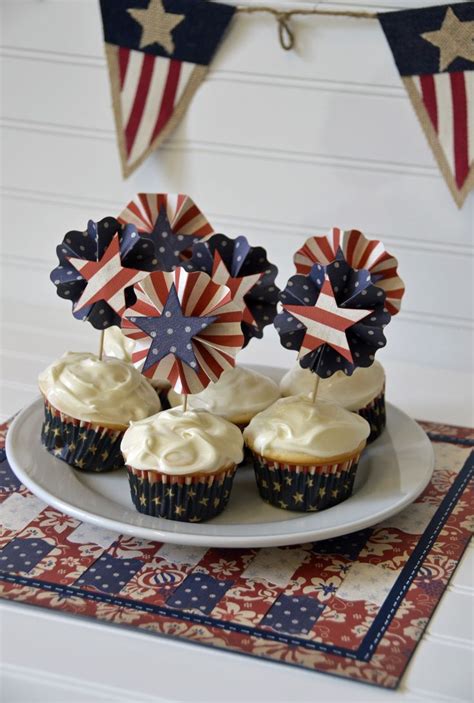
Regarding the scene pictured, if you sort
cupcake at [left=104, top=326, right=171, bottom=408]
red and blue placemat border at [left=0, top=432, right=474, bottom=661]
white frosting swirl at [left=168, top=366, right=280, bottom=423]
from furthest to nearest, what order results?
cupcake at [left=104, top=326, right=171, bottom=408] → white frosting swirl at [left=168, top=366, right=280, bottom=423] → red and blue placemat border at [left=0, top=432, right=474, bottom=661]

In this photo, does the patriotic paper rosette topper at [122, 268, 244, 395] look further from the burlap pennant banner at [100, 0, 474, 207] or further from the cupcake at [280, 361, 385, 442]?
the burlap pennant banner at [100, 0, 474, 207]

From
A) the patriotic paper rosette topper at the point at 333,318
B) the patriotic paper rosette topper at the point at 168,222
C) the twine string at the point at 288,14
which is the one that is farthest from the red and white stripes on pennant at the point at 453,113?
the patriotic paper rosette topper at the point at 333,318

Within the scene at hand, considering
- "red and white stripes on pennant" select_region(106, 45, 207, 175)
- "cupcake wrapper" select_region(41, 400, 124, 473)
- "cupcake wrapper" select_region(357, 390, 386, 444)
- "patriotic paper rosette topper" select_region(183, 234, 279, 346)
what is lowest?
"cupcake wrapper" select_region(357, 390, 386, 444)

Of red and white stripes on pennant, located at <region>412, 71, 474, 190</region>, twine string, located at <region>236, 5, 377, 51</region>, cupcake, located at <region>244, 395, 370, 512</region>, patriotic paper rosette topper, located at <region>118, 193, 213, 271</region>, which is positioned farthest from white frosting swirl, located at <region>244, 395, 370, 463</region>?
twine string, located at <region>236, 5, 377, 51</region>

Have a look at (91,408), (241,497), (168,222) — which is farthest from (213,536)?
(168,222)

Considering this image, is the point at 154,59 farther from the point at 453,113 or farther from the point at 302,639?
the point at 302,639

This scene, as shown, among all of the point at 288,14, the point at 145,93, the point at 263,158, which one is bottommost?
the point at 263,158

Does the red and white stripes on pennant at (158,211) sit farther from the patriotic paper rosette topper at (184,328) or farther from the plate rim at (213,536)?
the plate rim at (213,536)

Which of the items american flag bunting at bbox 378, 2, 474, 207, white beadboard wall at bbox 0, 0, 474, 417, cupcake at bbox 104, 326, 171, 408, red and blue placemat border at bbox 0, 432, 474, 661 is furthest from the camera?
white beadboard wall at bbox 0, 0, 474, 417
